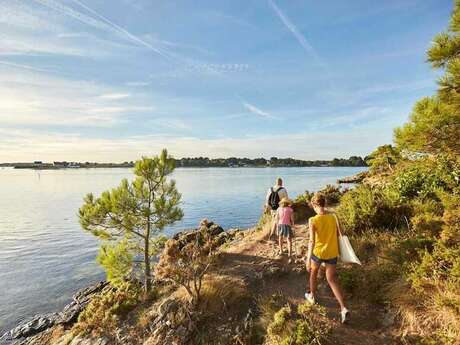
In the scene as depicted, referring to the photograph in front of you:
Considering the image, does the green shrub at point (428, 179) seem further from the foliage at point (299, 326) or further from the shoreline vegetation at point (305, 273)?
the foliage at point (299, 326)

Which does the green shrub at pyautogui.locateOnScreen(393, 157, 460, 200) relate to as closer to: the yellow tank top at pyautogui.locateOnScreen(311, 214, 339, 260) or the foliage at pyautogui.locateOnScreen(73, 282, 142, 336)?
the yellow tank top at pyautogui.locateOnScreen(311, 214, 339, 260)

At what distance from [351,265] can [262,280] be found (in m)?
2.63

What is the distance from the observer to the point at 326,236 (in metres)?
6.43

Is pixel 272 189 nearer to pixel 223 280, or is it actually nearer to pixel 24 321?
pixel 223 280

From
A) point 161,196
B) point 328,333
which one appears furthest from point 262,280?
point 161,196

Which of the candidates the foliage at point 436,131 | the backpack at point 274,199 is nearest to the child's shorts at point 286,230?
the backpack at point 274,199

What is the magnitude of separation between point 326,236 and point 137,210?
794cm

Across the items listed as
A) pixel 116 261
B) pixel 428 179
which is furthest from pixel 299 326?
pixel 428 179

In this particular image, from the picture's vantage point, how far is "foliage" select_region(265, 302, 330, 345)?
595cm

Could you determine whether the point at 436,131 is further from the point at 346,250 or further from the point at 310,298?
the point at 310,298

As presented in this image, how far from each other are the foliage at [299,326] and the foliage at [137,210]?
650 cm

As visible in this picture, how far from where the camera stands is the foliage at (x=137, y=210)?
1149cm

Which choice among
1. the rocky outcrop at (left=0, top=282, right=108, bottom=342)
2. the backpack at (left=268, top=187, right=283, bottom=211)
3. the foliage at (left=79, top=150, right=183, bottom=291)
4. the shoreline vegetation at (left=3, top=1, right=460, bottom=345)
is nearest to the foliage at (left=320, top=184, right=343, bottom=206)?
the shoreline vegetation at (left=3, top=1, right=460, bottom=345)

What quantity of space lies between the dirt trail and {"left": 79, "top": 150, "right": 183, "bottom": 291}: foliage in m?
3.18
